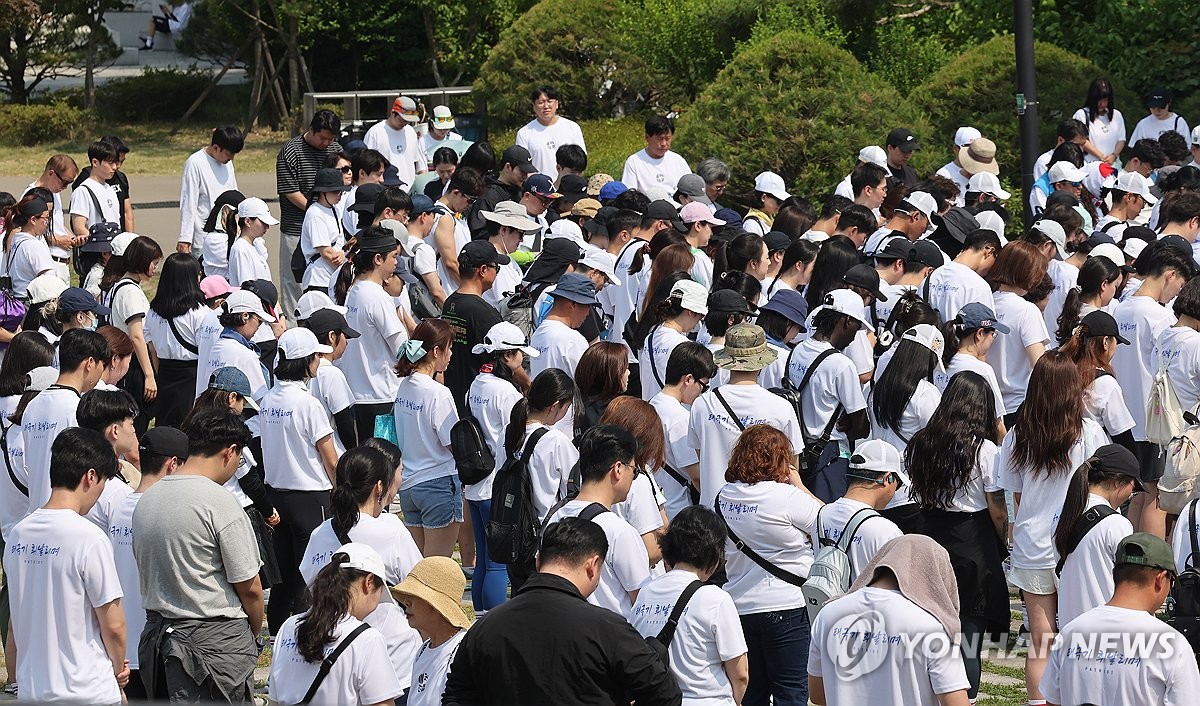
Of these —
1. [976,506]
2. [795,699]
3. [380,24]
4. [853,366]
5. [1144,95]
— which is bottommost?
[795,699]

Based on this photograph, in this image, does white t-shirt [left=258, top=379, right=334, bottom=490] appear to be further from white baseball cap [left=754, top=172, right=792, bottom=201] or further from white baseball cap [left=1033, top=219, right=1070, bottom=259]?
white baseball cap [left=1033, top=219, right=1070, bottom=259]

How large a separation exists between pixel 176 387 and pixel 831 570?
5681 mm

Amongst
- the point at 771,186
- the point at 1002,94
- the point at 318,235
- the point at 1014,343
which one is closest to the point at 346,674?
the point at 1014,343

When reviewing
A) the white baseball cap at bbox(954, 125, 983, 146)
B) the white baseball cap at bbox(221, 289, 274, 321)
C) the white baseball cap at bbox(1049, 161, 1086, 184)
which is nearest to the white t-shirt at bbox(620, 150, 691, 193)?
the white baseball cap at bbox(954, 125, 983, 146)

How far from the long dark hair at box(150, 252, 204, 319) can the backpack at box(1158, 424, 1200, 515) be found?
5855 millimetres

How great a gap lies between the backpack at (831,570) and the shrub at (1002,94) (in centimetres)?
1138

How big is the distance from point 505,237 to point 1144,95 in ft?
34.6

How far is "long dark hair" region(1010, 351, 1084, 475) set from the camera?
6.59 m

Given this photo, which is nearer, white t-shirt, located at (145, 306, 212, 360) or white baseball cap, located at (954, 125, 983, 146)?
white t-shirt, located at (145, 306, 212, 360)

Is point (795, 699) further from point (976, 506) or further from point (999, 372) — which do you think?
point (999, 372)

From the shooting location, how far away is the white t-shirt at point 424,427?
8.23 m

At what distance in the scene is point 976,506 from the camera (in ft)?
22.4

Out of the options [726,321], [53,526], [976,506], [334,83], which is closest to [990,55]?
[726,321]

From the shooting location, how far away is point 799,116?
15.9 meters
